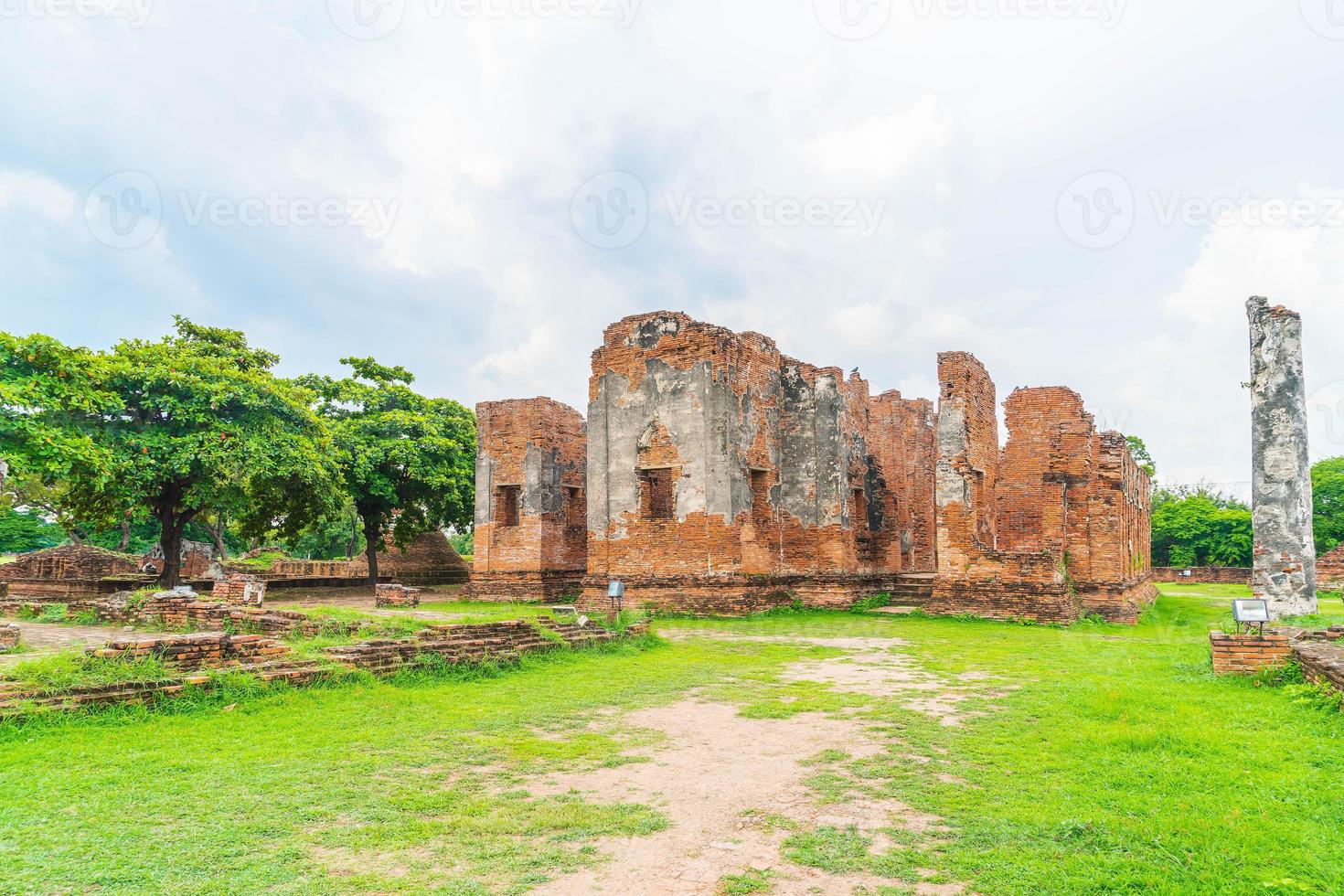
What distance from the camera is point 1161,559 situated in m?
41.2

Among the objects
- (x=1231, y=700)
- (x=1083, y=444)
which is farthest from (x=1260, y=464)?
(x=1231, y=700)

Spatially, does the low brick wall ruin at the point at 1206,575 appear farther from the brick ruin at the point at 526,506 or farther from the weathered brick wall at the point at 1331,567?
the brick ruin at the point at 526,506

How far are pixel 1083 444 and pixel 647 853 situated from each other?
18889 millimetres

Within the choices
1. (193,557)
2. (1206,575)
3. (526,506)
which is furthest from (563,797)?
(1206,575)

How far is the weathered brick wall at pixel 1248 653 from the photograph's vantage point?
9281 millimetres

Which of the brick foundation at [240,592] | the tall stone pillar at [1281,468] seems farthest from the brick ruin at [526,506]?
the tall stone pillar at [1281,468]

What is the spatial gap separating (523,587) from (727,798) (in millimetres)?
17915

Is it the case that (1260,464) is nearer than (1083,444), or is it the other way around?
(1260,464)

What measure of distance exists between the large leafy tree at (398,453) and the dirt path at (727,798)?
17.8 meters

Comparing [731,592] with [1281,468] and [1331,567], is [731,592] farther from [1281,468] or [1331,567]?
[1331,567]

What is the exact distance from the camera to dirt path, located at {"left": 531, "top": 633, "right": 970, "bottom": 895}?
4.22 metres

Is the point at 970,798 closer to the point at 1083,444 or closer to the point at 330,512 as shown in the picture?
the point at 1083,444

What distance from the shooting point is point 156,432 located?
57.9 ft

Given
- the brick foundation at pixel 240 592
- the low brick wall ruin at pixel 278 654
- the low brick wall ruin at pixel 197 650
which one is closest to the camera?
the low brick wall ruin at pixel 278 654
